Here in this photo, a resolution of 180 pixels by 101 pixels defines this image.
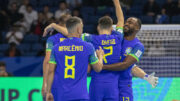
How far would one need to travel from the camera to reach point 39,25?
53.0 feet

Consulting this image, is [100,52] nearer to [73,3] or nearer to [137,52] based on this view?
[137,52]

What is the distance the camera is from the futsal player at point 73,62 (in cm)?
631

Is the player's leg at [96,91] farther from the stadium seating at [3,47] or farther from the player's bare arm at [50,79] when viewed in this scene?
the stadium seating at [3,47]

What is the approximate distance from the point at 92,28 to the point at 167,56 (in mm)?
4855

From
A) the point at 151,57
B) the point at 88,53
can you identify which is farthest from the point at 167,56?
the point at 88,53

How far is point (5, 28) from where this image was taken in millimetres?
16891

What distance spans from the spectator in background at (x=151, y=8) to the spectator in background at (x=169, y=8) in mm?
303

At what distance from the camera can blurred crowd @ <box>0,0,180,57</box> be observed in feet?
51.6

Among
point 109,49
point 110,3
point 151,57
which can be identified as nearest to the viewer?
point 109,49

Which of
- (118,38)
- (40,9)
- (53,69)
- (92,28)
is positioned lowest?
(53,69)

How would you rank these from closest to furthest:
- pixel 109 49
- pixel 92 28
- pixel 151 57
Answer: pixel 109 49
pixel 151 57
pixel 92 28

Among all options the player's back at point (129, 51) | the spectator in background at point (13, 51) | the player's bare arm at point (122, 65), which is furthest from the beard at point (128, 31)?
the spectator in background at point (13, 51)

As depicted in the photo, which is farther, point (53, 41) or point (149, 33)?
point (149, 33)

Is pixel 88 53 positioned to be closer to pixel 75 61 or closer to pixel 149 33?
pixel 75 61
